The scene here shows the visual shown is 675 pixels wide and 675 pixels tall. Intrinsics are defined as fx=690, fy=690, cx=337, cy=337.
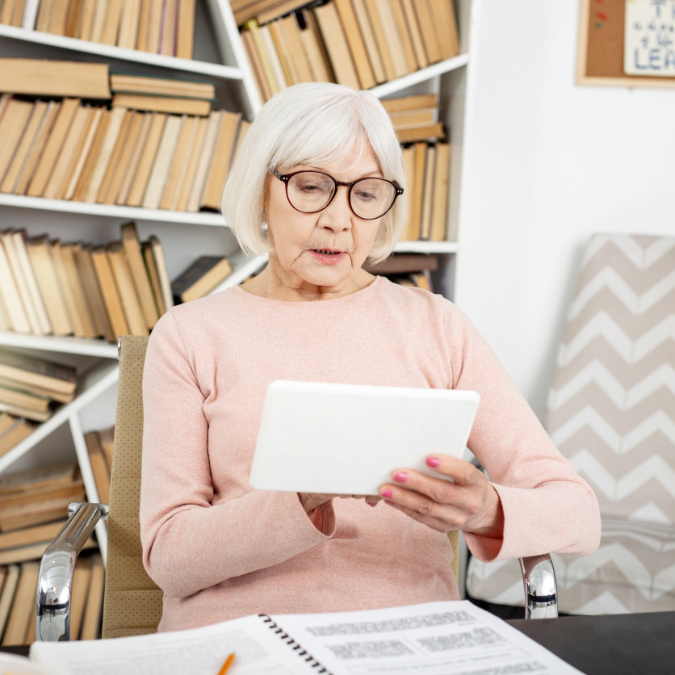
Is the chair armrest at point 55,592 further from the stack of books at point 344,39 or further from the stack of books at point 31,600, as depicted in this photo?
the stack of books at point 344,39

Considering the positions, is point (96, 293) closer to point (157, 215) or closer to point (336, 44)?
point (157, 215)

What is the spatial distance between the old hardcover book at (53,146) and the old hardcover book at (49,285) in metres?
0.14

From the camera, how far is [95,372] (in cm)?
193

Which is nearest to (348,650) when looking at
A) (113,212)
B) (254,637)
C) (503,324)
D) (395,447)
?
(254,637)

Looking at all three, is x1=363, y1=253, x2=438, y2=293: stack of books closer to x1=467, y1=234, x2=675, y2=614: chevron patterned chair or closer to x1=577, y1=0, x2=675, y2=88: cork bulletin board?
x1=467, y1=234, x2=675, y2=614: chevron patterned chair

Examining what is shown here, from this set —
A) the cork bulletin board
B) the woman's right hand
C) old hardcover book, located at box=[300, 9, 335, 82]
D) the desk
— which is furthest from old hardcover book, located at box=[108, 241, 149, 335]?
the cork bulletin board

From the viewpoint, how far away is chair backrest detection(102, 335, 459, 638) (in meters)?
1.16

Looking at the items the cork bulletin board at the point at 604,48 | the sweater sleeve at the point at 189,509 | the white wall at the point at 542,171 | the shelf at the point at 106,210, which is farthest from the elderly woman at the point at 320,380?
the cork bulletin board at the point at 604,48

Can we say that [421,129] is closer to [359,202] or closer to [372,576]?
[359,202]

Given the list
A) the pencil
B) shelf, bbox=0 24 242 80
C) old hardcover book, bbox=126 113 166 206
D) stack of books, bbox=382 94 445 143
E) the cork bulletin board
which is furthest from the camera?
the cork bulletin board

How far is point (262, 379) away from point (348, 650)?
1.57 ft

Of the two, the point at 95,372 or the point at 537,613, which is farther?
the point at 95,372

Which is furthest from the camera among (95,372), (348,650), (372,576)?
(95,372)

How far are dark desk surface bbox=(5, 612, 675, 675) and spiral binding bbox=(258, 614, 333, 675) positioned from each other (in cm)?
22
